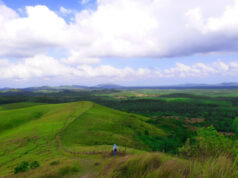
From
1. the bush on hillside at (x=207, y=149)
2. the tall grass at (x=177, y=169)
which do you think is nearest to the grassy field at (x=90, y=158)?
the tall grass at (x=177, y=169)

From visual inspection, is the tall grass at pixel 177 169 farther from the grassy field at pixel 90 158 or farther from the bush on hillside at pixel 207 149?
the bush on hillside at pixel 207 149

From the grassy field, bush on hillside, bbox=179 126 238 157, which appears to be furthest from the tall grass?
bush on hillside, bbox=179 126 238 157

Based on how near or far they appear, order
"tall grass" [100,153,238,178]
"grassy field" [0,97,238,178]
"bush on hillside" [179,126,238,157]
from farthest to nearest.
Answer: "bush on hillside" [179,126,238,157], "grassy field" [0,97,238,178], "tall grass" [100,153,238,178]

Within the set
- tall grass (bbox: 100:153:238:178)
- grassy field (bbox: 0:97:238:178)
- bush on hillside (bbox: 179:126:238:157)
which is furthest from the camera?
bush on hillside (bbox: 179:126:238:157)

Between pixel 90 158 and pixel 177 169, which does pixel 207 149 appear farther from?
pixel 90 158

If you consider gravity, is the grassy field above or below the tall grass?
below

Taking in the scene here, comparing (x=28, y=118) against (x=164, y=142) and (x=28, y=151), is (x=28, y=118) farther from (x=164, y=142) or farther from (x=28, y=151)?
(x=164, y=142)

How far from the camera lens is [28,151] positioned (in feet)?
89.9

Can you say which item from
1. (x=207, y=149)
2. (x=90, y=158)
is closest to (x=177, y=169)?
(x=207, y=149)

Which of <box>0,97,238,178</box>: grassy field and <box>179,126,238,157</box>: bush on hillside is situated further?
<box>179,126,238,157</box>: bush on hillside

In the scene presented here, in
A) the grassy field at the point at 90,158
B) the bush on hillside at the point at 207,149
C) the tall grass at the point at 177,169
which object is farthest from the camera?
the bush on hillside at the point at 207,149

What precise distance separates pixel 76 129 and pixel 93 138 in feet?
29.2

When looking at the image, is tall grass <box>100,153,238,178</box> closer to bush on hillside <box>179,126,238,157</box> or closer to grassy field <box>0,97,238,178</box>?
grassy field <box>0,97,238,178</box>

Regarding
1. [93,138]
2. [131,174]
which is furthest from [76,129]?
[131,174]
